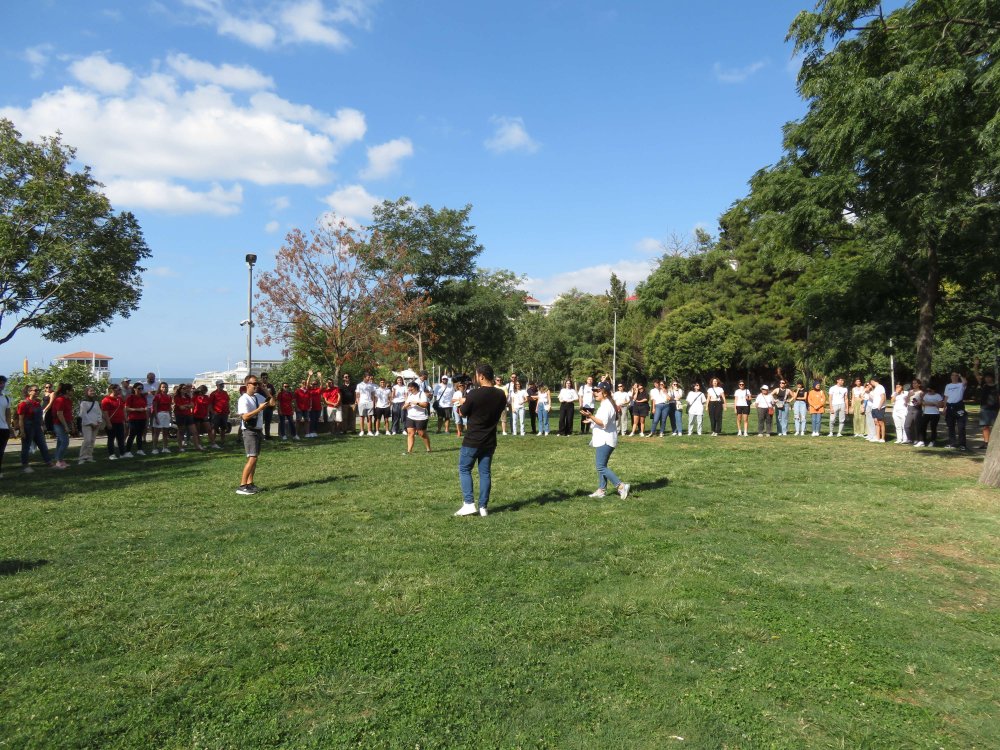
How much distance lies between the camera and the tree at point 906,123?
1029 centimetres

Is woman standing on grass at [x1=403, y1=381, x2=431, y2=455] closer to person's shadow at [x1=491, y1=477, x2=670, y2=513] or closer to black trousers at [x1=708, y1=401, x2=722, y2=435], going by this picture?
person's shadow at [x1=491, y1=477, x2=670, y2=513]

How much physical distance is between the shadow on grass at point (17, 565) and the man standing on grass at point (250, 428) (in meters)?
3.38

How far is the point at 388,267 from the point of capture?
29.0 metres

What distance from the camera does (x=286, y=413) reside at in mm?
17844

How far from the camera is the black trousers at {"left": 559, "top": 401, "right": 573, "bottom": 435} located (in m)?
18.3

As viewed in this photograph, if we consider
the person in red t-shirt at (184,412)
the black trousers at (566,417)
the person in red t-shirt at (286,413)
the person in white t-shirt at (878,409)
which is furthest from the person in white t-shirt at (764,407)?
the person in red t-shirt at (184,412)

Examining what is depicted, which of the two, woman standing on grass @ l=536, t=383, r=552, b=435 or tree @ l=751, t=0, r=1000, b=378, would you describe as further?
woman standing on grass @ l=536, t=383, r=552, b=435

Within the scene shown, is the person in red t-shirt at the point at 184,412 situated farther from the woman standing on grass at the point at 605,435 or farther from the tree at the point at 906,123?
the tree at the point at 906,123

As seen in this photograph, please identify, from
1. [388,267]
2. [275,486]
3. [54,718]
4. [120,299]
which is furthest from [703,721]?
[388,267]

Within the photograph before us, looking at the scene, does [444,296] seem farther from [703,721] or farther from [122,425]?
[703,721]

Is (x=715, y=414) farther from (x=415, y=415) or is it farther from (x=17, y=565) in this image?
(x=17, y=565)

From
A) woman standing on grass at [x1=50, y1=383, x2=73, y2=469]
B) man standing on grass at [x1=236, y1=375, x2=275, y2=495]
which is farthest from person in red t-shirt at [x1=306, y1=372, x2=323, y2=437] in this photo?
man standing on grass at [x1=236, y1=375, x2=275, y2=495]

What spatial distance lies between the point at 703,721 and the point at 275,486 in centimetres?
830

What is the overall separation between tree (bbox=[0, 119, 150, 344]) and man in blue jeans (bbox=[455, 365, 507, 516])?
14486 millimetres
